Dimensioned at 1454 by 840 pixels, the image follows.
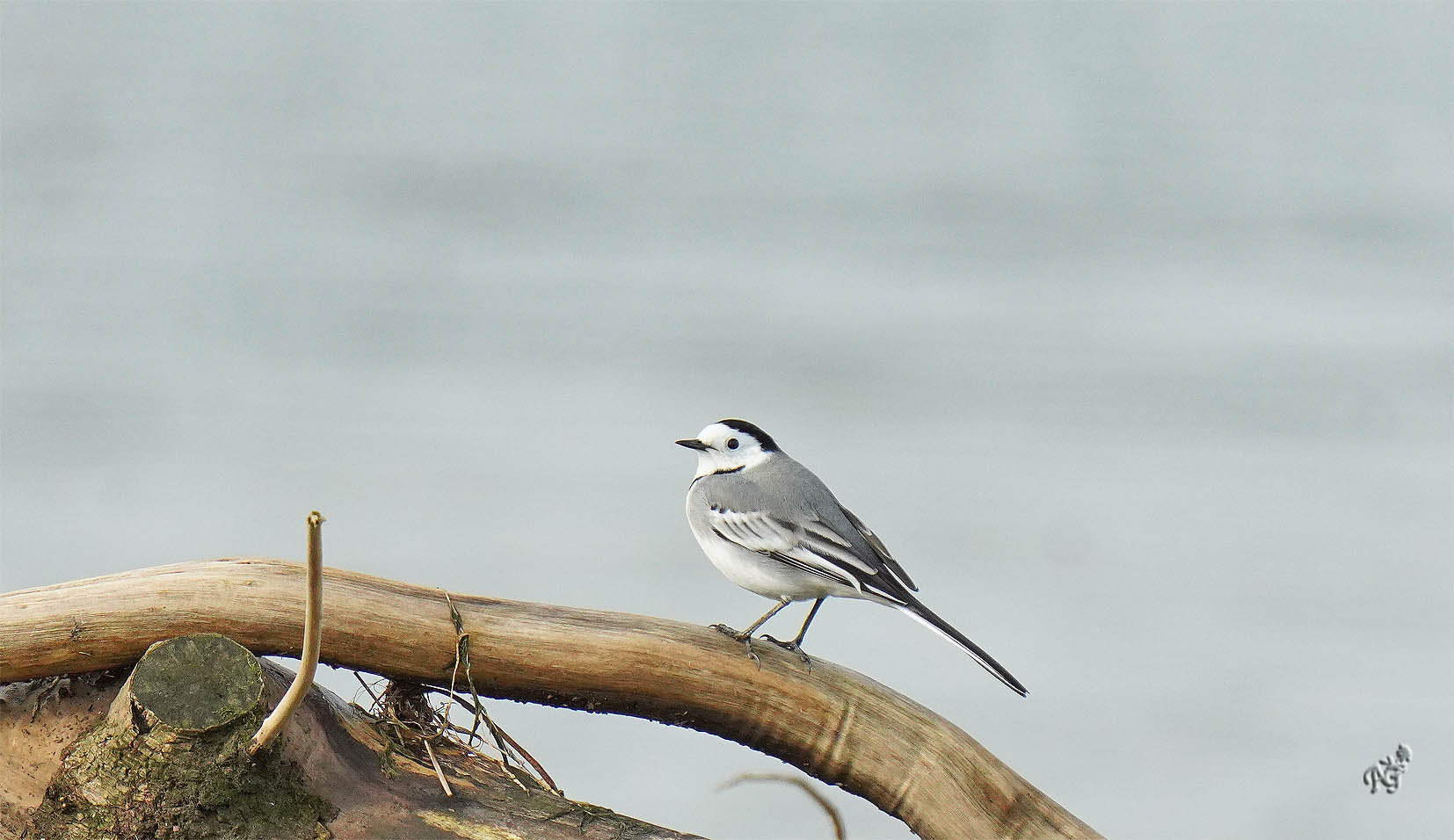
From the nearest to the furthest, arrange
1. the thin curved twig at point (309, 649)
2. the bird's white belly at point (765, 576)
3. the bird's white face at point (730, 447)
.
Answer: the thin curved twig at point (309, 649) < the bird's white belly at point (765, 576) < the bird's white face at point (730, 447)

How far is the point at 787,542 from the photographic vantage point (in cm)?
386

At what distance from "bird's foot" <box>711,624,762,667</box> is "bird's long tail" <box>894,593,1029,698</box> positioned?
47 centimetres

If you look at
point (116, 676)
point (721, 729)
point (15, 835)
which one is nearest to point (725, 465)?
point (721, 729)

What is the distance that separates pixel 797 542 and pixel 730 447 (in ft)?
2.23

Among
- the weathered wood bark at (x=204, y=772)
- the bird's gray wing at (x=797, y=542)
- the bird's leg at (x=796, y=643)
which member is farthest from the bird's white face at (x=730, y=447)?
the weathered wood bark at (x=204, y=772)

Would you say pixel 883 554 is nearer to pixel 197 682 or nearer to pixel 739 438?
pixel 739 438

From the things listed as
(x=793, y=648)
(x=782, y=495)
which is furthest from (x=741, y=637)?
(x=782, y=495)

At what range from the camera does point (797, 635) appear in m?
3.65

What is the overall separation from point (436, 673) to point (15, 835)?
37.1 inches

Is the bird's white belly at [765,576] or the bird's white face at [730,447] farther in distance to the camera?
the bird's white face at [730,447]

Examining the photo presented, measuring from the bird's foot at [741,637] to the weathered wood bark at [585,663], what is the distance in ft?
0.08

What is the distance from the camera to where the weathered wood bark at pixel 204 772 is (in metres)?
2.77

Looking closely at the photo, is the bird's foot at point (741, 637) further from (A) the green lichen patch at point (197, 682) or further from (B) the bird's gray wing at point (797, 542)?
(A) the green lichen patch at point (197, 682)

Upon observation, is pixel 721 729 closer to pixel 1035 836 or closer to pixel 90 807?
pixel 1035 836
